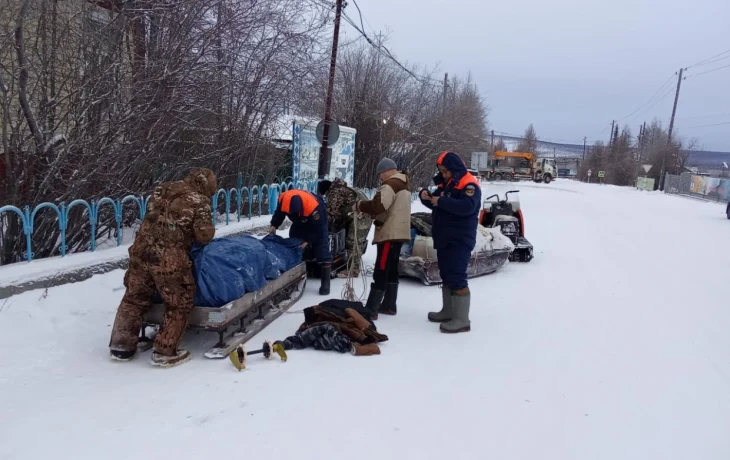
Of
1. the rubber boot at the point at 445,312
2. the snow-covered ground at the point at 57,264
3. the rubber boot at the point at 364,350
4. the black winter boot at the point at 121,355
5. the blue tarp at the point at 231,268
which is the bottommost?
the black winter boot at the point at 121,355

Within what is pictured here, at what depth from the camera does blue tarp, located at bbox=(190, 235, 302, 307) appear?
4.27 meters

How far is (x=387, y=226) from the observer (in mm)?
5602

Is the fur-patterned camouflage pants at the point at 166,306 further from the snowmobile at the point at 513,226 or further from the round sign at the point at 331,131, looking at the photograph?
the round sign at the point at 331,131

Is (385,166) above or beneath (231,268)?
above

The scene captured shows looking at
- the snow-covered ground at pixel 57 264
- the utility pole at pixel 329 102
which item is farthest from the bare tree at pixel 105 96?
the utility pole at pixel 329 102

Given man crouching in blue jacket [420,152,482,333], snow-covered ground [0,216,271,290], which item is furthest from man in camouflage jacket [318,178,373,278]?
snow-covered ground [0,216,271,290]

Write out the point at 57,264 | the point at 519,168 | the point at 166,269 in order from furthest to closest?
the point at 519,168
the point at 57,264
the point at 166,269

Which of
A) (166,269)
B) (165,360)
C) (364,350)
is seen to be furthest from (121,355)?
(364,350)

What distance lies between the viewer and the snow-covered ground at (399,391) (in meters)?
3.12

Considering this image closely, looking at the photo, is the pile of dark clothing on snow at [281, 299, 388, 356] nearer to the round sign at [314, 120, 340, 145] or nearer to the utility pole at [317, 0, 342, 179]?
the round sign at [314, 120, 340, 145]

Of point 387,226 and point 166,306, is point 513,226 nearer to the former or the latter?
point 387,226

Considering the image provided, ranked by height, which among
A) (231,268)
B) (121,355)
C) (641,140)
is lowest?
(121,355)

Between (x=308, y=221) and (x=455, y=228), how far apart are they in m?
1.81

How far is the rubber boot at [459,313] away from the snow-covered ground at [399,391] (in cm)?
12
